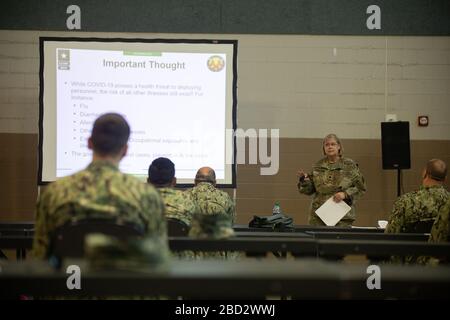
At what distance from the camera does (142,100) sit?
7035mm

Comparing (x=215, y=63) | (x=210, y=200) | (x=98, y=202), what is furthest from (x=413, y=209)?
(x=215, y=63)

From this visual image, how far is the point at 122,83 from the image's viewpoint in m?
7.00

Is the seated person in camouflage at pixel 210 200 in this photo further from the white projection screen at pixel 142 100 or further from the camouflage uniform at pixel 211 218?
the white projection screen at pixel 142 100

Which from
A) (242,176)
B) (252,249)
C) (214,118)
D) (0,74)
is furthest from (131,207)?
(0,74)

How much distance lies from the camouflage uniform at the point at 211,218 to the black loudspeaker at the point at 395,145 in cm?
280

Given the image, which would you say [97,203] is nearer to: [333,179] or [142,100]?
[333,179]

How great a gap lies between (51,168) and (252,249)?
192 inches

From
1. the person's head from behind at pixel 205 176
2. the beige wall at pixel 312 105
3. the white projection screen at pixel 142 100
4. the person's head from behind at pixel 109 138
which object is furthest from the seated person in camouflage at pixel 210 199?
the beige wall at pixel 312 105

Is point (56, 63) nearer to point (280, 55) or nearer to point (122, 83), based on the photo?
point (122, 83)

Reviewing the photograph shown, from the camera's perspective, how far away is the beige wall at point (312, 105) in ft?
25.1

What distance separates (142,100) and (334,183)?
2.31 metres

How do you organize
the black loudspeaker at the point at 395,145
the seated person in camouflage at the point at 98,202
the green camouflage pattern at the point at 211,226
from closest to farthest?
1. the seated person in camouflage at the point at 98,202
2. the green camouflage pattern at the point at 211,226
3. the black loudspeaker at the point at 395,145
